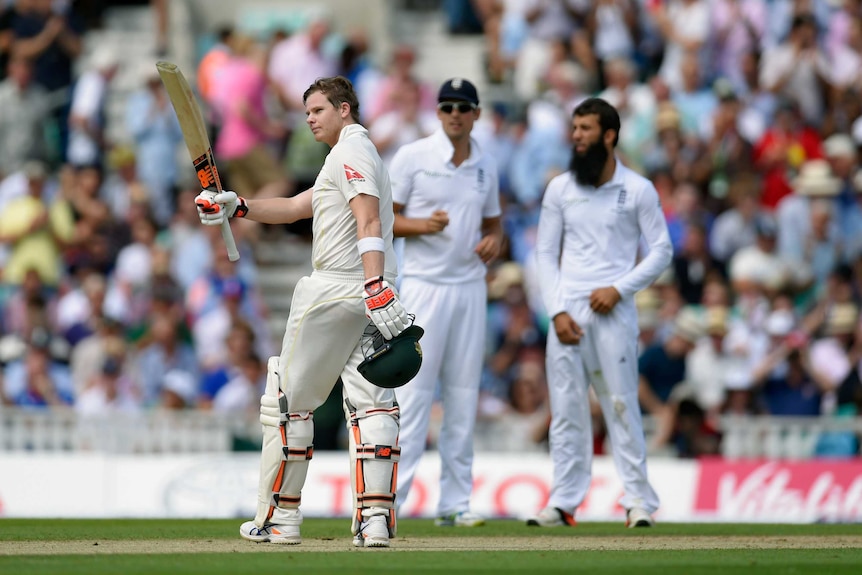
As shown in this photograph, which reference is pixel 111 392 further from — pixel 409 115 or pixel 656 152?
pixel 656 152

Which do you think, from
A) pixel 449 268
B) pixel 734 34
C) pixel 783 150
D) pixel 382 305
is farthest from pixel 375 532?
pixel 734 34

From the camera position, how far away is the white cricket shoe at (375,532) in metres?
8.54

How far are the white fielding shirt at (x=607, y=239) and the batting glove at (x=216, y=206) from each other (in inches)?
116

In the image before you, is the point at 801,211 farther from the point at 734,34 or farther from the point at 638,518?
the point at 638,518

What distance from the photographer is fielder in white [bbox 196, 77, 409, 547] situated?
8.57 m

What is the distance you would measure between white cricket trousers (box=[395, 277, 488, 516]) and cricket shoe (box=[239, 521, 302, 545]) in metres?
2.08

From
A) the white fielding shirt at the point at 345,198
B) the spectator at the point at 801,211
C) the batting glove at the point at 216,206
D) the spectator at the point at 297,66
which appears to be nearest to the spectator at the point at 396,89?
the spectator at the point at 297,66

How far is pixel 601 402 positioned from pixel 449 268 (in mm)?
1356

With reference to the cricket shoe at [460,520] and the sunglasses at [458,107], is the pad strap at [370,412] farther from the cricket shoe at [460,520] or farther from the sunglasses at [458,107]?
the sunglasses at [458,107]

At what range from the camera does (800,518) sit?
13805mm

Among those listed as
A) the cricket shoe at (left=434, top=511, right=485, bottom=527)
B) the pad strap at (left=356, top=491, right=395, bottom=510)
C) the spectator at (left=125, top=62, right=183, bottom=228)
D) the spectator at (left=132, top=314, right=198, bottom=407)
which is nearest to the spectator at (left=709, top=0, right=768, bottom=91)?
the spectator at (left=125, top=62, right=183, bottom=228)

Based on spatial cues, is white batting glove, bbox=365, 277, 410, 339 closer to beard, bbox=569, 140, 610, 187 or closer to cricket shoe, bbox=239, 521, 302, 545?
cricket shoe, bbox=239, 521, 302, 545

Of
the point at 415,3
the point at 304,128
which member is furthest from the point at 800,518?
the point at 415,3

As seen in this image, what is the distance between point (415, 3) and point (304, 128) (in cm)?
424
